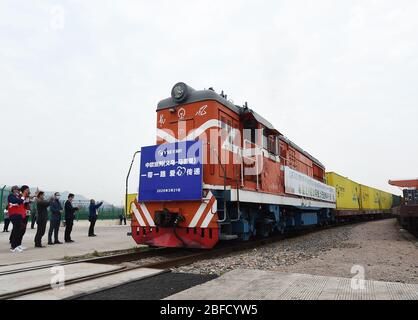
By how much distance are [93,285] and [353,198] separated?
21.1m

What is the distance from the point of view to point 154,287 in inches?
156

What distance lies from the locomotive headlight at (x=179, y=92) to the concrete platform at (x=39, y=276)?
4222mm

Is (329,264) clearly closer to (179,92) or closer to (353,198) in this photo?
(179,92)

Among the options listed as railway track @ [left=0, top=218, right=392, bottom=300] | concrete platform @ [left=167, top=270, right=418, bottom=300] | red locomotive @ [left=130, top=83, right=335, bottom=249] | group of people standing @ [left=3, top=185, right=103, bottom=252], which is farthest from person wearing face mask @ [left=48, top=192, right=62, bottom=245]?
concrete platform @ [left=167, top=270, right=418, bottom=300]

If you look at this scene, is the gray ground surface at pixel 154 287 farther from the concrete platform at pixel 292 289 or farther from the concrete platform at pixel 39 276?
the concrete platform at pixel 39 276

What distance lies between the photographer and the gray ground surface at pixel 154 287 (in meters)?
3.55

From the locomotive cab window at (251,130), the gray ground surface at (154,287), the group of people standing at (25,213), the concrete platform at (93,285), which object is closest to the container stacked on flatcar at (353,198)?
the locomotive cab window at (251,130)

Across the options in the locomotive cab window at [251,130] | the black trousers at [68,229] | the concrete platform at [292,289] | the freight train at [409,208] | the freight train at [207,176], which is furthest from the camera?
the freight train at [409,208]

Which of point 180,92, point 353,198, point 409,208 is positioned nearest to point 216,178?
point 180,92

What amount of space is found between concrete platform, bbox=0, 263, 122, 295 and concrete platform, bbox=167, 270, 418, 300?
5.69 feet

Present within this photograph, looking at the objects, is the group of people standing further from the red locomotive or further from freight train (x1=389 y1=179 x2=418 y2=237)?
freight train (x1=389 y1=179 x2=418 y2=237)
